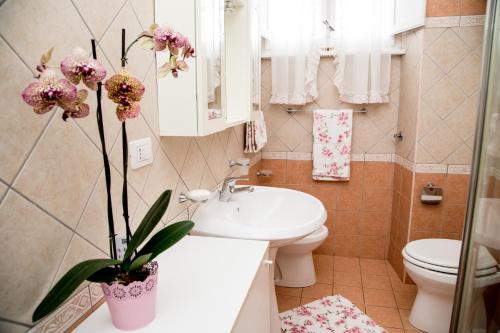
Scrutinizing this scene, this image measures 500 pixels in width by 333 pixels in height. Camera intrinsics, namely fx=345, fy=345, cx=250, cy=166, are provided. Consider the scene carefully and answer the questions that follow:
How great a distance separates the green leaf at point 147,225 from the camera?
720 mm

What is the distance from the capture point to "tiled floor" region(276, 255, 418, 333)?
212 cm

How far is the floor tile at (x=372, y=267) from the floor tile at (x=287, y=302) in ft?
2.18

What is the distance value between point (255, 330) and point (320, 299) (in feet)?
4.52

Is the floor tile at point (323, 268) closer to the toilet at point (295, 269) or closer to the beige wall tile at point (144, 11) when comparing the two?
the toilet at point (295, 269)

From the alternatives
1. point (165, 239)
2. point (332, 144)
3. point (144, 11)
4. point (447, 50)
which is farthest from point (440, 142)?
point (165, 239)

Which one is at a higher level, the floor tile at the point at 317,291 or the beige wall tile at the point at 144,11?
the beige wall tile at the point at 144,11

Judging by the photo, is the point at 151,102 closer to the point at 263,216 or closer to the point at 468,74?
the point at 263,216

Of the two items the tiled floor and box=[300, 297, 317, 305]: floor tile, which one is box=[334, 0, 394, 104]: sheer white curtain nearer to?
the tiled floor

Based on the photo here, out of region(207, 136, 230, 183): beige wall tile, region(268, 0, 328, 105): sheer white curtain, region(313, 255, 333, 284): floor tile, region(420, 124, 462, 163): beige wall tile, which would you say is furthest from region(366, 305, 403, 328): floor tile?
region(268, 0, 328, 105): sheer white curtain

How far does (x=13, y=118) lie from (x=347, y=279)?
2399mm

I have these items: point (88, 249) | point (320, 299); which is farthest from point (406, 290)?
point (88, 249)

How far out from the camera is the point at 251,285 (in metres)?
0.94

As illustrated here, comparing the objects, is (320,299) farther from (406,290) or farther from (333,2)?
(333,2)

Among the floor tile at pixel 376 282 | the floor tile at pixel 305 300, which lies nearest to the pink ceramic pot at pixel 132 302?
the floor tile at pixel 305 300
